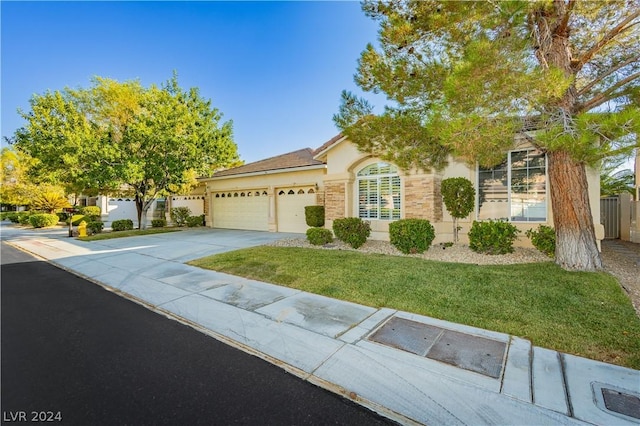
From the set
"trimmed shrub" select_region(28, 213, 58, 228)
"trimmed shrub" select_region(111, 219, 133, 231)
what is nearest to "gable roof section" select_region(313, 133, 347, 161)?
"trimmed shrub" select_region(111, 219, 133, 231)

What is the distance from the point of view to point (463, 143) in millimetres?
6066

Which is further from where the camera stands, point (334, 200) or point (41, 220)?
point (41, 220)

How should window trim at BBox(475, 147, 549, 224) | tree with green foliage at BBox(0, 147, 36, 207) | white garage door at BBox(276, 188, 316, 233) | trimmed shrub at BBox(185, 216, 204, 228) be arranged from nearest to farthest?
1. window trim at BBox(475, 147, 549, 224)
2. white garage door at BBox(276, 188, 316, 233)
3. trimmed shrub at BBox(185, 216, 204, 228)
4. tree with green foliage at BBox(0, 147, 36, 207)

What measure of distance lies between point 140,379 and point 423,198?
Answer: 9.44m

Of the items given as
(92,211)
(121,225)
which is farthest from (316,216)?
(92,211)

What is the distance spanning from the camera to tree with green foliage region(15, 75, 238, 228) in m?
14.6

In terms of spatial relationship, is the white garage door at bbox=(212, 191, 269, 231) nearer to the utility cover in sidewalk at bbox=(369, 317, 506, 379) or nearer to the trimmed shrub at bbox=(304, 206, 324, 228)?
the trimmed shrub at bbox=(304, 206, 324, 228)

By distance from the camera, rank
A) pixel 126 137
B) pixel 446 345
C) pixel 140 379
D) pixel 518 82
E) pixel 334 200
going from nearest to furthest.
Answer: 1. pixel 140 379
2. pixel 446 345
3. pixel 518 82
4. pixel 334 200
5. pixel 126 137

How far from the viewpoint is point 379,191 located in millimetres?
11930

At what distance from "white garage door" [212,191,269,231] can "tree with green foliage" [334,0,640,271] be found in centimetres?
1116

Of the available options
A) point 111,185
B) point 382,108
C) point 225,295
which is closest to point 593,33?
point 382,108

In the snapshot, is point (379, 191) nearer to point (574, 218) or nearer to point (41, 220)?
point (574, 218)

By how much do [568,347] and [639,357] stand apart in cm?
64

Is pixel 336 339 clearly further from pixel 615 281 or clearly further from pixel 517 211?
pixel 517 211
